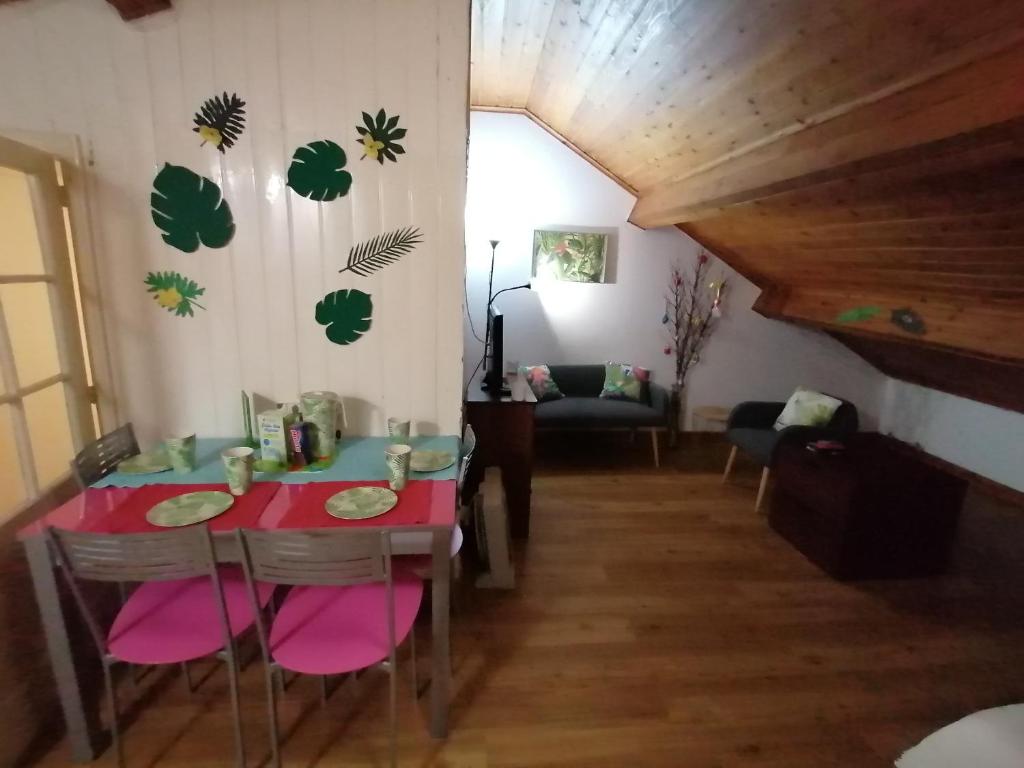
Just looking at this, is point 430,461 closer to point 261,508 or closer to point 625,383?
point 261,508

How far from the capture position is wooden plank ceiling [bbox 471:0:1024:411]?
1.52m

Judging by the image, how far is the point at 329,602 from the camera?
5.28 feet

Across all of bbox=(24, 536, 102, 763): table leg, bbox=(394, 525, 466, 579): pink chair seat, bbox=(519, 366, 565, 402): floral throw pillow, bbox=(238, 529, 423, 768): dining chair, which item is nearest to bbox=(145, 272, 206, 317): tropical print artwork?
bbox=(24, 536, 102, 763): table leg

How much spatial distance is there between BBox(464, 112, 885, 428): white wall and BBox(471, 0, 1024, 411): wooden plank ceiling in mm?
279

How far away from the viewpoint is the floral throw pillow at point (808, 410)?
11.6 feet

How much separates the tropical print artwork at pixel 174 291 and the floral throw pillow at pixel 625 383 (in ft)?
9.84

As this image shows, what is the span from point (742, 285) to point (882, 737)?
132 inches

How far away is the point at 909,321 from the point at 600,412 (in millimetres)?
1940

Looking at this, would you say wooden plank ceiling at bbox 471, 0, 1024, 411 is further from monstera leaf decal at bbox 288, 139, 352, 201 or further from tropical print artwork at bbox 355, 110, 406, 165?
monstera leaf decal at bbox 288, 139, 352, 201

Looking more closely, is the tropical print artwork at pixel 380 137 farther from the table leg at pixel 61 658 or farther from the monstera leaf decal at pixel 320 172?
the table leg at pixel 61 658

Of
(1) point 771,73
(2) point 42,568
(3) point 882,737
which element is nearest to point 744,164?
(1) point 771,73

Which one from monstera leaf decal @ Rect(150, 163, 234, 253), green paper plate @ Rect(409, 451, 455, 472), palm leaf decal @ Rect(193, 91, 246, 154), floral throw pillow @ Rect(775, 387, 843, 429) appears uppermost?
palm leaf decal @ Rect(193, 91, 246, 154)

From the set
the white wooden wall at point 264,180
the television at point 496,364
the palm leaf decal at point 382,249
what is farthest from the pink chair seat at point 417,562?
the television at point 496,364

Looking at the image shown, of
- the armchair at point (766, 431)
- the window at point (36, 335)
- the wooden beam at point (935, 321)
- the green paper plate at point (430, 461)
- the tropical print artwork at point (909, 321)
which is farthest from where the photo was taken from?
the armchair at point (766, 431)
